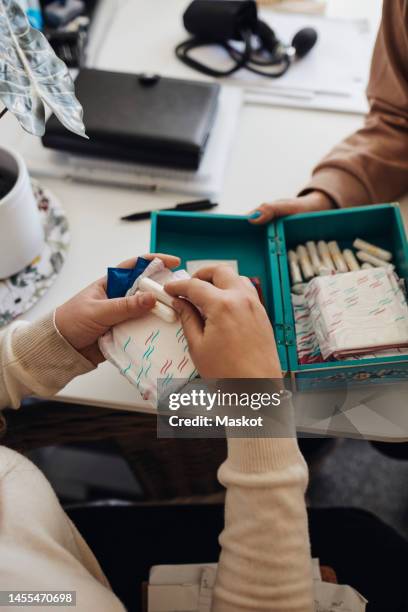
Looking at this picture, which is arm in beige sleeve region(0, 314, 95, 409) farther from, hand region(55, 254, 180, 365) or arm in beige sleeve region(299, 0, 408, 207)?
arm in beige sleeve region(299, 0, 408, 207)

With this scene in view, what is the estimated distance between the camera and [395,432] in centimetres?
59

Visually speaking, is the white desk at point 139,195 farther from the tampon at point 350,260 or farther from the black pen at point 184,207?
the tampon at point 350,260

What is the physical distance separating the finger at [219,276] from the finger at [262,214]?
14 cm

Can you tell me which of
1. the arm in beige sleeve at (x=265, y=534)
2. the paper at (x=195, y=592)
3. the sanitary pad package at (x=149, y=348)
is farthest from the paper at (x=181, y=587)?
the sanitary pad package at (x=149, y=348)

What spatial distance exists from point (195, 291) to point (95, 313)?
11 centimetres

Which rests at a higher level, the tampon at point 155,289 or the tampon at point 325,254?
the tampon at point 155,289

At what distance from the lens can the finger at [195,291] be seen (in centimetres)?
53

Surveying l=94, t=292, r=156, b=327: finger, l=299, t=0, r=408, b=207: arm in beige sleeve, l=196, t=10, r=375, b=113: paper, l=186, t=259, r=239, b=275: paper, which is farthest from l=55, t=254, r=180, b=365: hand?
l=196, t=10, r=375, b=113: paper

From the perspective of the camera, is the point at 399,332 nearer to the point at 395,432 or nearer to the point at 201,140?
the point at 395,432

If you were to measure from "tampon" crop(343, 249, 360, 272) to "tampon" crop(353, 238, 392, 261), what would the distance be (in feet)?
0.04

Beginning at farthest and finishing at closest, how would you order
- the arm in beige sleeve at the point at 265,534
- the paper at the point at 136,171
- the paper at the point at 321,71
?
the paper at the point at 321,71
the paper at the point at 136,171
the arm in beige sleeve at the point at 265,534

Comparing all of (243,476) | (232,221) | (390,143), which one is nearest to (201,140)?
(232,221)

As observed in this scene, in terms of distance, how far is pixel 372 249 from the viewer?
69cm

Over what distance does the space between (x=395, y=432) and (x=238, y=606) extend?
249 mm
